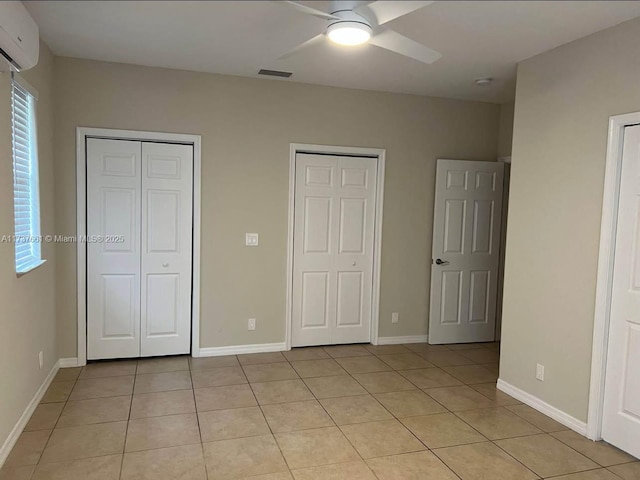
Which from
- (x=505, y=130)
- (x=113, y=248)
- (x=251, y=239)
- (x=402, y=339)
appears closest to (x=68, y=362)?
(x=113, y=248)

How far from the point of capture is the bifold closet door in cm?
417

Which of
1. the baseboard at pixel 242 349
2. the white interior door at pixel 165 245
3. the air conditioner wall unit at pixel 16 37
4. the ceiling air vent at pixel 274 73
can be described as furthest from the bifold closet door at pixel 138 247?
the air conditioner wall unit at pixel 16 37

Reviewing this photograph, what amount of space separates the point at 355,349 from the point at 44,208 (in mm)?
3125

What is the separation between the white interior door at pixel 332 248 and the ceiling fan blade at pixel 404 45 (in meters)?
2.06

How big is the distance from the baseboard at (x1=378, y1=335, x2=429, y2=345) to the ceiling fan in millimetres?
3121

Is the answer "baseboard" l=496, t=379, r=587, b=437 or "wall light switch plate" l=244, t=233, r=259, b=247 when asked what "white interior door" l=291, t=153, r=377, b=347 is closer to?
"wall light switch plate" l=244, t=233, r=259, b=247

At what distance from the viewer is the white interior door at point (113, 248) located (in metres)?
4.14

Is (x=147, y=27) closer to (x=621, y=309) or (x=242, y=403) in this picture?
(x=242, y=403)

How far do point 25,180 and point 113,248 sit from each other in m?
1.09

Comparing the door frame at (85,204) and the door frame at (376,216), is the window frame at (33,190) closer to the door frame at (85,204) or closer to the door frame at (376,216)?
the door frame at (85,204)

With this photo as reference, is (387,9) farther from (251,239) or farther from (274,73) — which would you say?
(251,239)

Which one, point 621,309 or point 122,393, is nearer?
point 621,309

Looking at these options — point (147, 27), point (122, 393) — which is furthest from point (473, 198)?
point (122, 393)

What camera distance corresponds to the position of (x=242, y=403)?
11.5 feet
